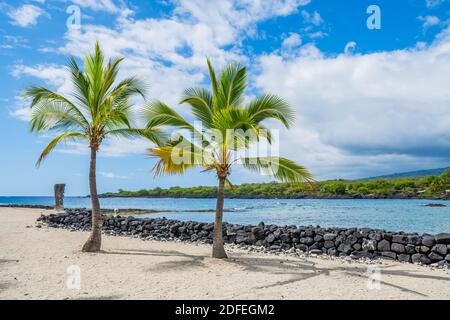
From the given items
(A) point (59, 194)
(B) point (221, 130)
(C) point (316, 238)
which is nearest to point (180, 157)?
(B) point (221, 130)

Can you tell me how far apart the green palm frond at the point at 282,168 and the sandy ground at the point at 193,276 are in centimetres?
252

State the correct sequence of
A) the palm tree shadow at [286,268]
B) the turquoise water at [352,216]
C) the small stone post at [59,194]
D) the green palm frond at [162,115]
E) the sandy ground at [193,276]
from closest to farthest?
1. the sandy ground at [193,276]
2. the palm tree shadow at [286,268]
3. the green palm frond at [162,115]
4. the turquoise water at [352,216]
5. the small stone post at [59,194]

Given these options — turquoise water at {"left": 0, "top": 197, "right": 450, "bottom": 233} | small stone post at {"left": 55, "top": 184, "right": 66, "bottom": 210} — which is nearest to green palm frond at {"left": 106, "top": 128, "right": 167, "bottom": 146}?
turquoise water at {"left": 0, "top": 197, "right": 450, "bottom": 233}

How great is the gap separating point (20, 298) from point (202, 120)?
715cm

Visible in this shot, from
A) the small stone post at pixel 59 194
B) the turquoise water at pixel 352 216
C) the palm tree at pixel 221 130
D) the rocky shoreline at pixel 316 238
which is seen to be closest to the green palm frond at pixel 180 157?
the palm tree at pixel 221 130

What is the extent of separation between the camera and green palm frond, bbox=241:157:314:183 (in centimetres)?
1040

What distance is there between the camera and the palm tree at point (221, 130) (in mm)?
10438

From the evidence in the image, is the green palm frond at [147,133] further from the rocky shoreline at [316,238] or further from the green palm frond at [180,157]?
the rocky shoreline at [316,238]

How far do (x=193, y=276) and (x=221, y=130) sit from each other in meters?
4.04

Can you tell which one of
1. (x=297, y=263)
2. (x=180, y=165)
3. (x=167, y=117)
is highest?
(x=167, y=117)

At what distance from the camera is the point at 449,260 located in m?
11.1

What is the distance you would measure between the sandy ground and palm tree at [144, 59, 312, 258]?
1802 mm
